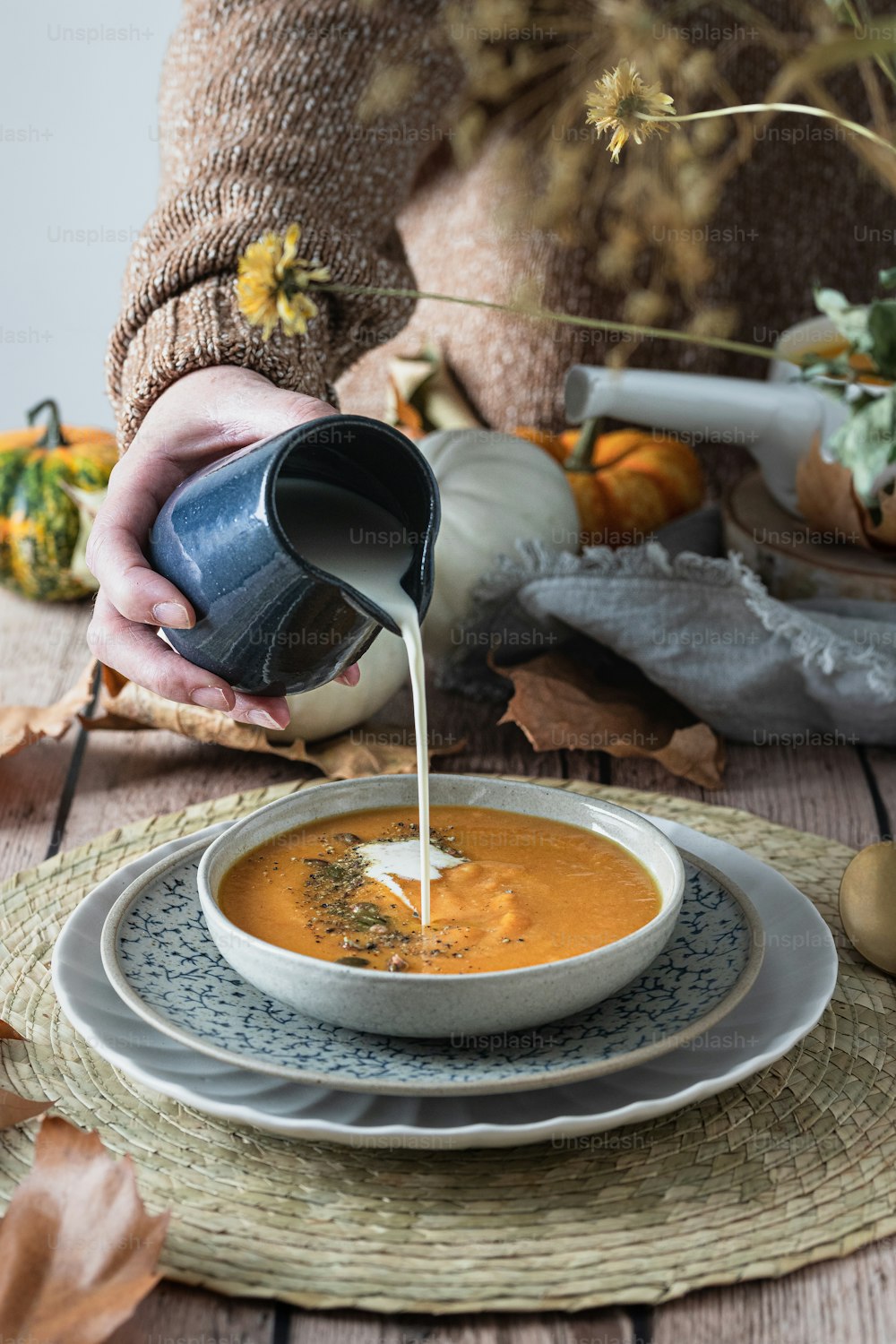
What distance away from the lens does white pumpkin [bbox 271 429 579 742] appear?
1575mm

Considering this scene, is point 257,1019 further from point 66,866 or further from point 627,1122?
point 66,866

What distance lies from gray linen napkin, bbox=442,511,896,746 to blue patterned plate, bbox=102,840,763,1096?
0.53m

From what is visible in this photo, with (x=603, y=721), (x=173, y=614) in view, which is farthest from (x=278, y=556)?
(x=603, y=721)

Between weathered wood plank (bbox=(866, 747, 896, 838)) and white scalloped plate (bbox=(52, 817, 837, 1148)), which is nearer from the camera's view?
white scalloped plate (bbox=(52, 817, 837, 1148))

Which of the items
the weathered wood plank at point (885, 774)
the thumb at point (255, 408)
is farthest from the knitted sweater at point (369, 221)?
the weathered wood plank at point (885, 774)

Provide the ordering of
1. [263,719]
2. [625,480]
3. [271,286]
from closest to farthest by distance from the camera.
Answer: [263,719] → [271,286] → [625,480]

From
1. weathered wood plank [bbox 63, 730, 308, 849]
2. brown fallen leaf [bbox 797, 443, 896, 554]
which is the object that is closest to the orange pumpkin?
brown fallen leaf [bbox 797, 443, 896, 554]

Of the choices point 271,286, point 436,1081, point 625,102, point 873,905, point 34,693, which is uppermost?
point 625,102

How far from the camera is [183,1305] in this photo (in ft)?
2.58

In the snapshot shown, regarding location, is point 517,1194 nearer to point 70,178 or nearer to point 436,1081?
point 436,1081

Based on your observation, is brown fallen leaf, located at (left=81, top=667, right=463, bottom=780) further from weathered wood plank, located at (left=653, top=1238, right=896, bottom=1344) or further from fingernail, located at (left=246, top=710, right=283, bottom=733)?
weathered wood plank, located at (left=653, top=1238, right=896, bottom=1344)

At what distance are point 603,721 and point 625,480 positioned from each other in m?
0.56

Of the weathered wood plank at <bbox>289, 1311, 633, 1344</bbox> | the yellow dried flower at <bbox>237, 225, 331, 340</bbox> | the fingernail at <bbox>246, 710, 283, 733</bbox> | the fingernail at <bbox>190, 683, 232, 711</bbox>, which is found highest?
the yellow dried flower at <bbox>237, 225, 331, 340</bbox>

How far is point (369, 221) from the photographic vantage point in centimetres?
186
